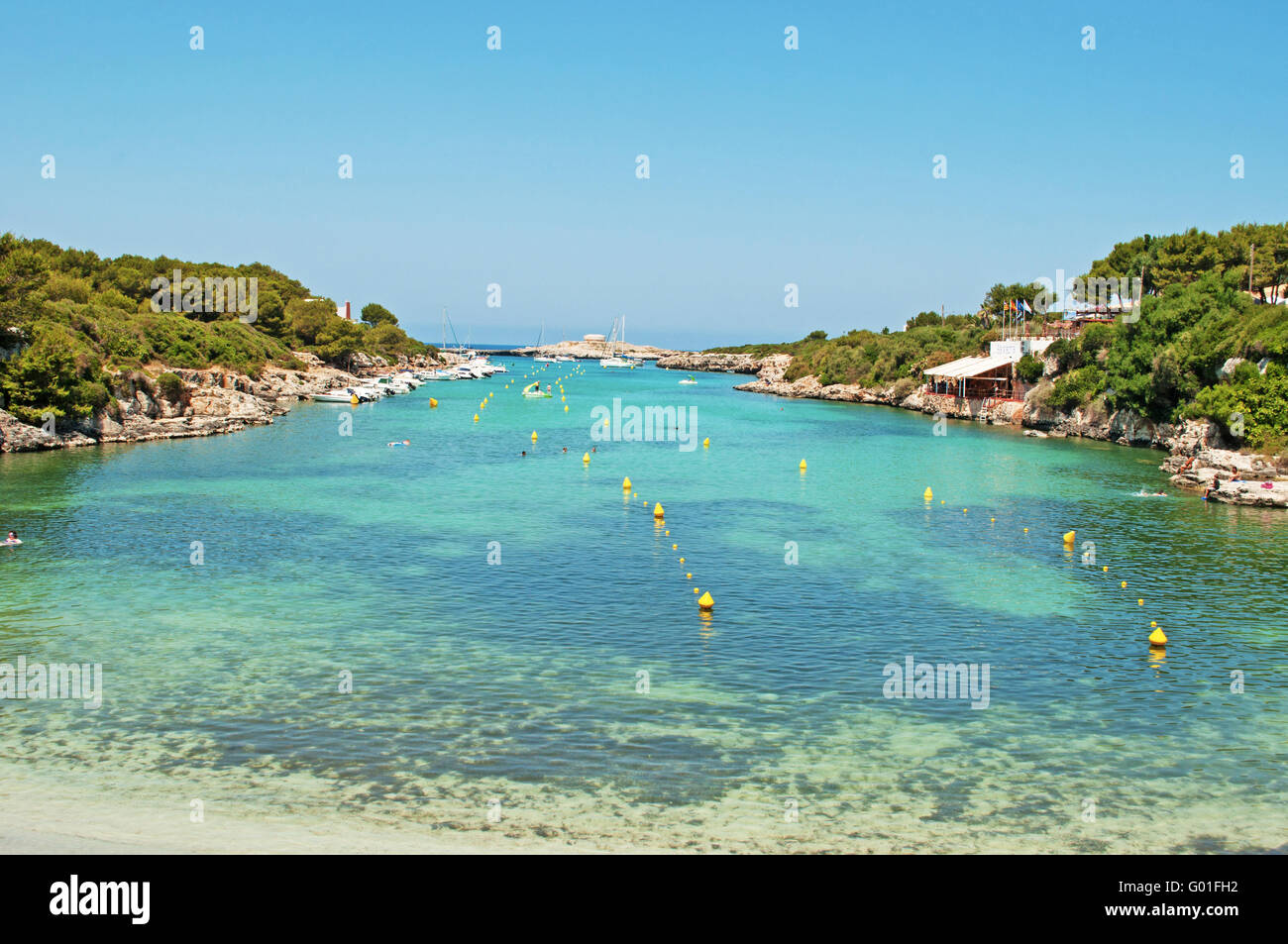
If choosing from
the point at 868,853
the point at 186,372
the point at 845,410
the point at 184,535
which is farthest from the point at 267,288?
the point at 868,853

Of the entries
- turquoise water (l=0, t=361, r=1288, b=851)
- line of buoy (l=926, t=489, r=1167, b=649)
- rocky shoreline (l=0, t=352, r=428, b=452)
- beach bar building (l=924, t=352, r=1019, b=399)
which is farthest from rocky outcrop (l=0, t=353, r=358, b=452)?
beach bar building (l=924, t=352, r=1019, b=399)

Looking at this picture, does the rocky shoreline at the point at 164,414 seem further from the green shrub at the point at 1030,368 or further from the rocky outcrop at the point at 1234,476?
the green shrub at the point at 1030,368

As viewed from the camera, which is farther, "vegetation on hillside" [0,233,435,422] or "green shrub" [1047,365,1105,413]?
"green shrub" [1047,365,1105,413]

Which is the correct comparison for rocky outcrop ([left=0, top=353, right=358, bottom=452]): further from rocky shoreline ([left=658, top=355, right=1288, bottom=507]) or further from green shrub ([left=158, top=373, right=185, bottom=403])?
rocky shoreline ([left=658, top=355, right=1288, bottom=507])

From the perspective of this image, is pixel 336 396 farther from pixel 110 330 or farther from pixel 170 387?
pixel 110 330

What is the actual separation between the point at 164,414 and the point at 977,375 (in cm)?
7907

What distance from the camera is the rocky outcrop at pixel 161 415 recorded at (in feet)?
195

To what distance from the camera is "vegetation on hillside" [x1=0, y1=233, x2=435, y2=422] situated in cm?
6009

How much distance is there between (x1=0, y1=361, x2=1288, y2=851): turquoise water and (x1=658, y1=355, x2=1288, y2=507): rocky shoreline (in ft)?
11.6

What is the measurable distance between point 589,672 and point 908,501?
30.7 m

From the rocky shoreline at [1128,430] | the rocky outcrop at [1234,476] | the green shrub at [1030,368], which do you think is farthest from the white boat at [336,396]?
the rocky outcrop at [1234,476]

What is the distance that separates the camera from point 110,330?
73500 mm
